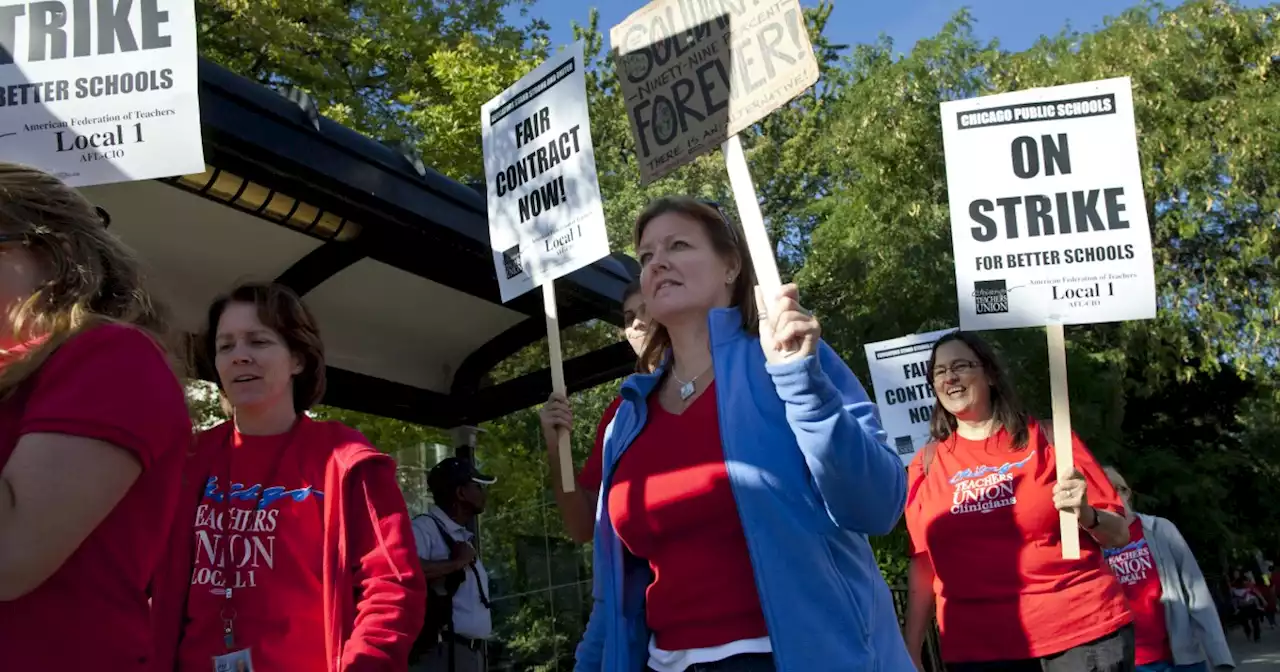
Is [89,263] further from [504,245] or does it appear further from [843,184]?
[843,184]

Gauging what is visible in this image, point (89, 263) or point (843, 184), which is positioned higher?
point (843, 184)

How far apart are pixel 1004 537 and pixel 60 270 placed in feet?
11.3

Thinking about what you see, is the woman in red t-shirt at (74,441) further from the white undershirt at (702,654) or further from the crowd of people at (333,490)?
the white undershirt at (702,654)

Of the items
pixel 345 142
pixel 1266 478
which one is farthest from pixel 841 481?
pixel 1266 478

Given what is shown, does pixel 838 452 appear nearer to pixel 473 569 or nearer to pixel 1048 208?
pixel 1048 208

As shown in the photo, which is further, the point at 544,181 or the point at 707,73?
the point at 544,181

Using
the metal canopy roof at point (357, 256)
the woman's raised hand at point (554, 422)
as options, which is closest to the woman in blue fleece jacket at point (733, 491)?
the woman's raised hand at point (554, 422)

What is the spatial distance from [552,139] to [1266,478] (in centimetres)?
2503

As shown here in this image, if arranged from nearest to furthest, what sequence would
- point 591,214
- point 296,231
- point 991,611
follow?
point 991,611 < point 591,214 < point 296,231

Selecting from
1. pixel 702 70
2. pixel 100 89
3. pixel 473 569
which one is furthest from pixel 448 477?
pixel 702 70

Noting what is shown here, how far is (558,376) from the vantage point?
4.45m

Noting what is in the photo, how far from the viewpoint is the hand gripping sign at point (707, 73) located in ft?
10.6

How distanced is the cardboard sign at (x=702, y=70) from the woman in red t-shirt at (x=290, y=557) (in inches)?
51.8

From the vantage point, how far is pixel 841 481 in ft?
7.97
